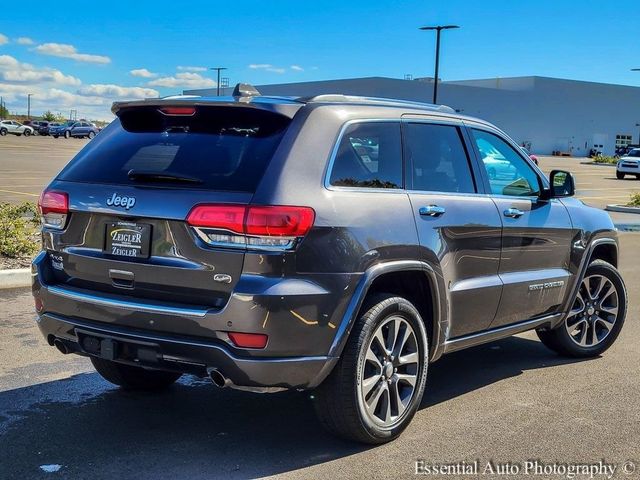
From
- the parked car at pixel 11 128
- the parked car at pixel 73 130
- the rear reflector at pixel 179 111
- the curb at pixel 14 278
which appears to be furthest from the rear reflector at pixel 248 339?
the parked car at pixel 11 128

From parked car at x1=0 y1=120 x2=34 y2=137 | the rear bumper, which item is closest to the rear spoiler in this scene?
the rear bumper

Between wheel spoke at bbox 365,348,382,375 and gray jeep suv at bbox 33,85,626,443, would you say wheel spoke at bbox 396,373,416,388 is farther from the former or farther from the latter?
wheel spoke at bbox 365,348,382,375

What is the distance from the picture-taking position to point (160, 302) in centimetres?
387

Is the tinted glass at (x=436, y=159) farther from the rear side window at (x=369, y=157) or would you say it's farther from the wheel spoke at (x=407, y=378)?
the wheel spoke at (x=407, y=378)

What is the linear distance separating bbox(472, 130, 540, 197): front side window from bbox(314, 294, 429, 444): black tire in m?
1.39

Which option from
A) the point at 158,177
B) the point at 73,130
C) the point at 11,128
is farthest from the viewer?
the point at 73,130

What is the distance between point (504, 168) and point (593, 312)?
162cm

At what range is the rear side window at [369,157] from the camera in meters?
4.14

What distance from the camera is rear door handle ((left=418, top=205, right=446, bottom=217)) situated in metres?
4.45

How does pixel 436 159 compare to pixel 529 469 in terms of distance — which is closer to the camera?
pixel 529 469

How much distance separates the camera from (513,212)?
17.1 feet

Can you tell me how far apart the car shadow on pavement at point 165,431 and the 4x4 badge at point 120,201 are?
1302 millimetres

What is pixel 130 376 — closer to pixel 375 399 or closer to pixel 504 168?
pixel 375 399

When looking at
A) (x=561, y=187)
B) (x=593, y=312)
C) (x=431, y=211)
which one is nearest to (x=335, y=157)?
(x=431, y=211)
